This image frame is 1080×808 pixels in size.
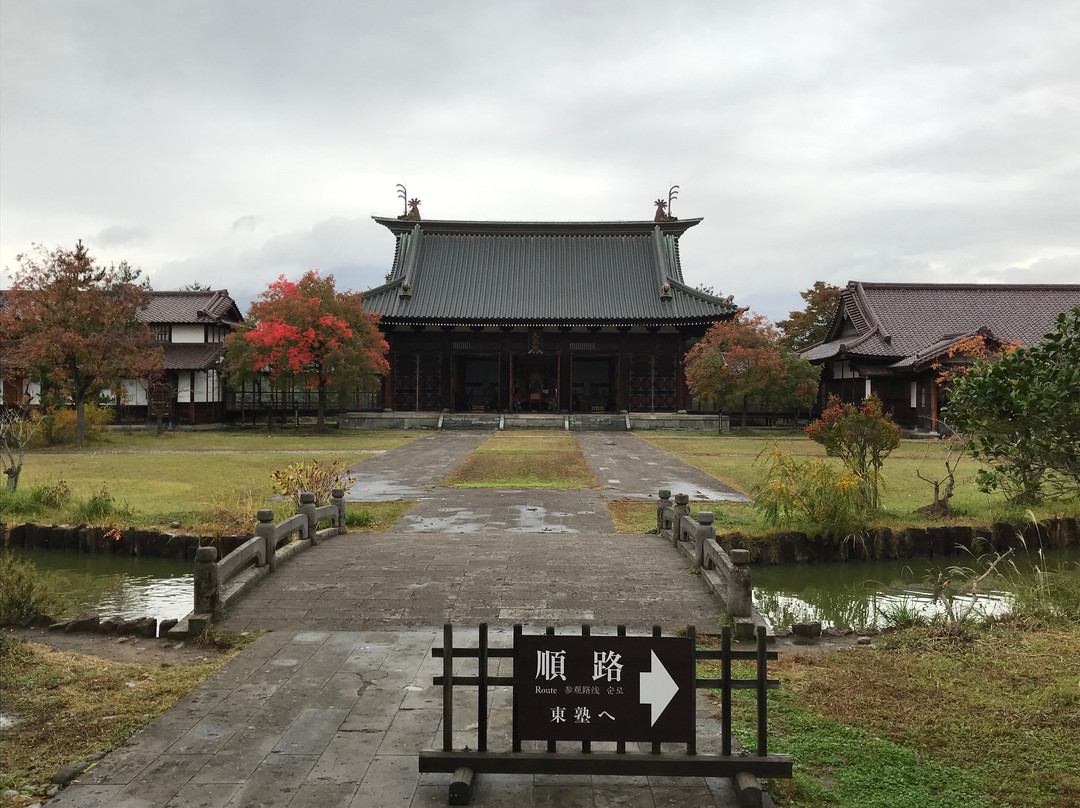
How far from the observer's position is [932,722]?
18.5 feet

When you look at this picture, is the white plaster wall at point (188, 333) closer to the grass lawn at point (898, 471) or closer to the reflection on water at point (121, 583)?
the grass lawn at point (898, 471)

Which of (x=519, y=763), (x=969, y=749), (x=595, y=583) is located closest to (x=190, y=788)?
(x=519, y=763)

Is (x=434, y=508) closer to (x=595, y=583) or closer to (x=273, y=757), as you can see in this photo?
(x=595, y=583)

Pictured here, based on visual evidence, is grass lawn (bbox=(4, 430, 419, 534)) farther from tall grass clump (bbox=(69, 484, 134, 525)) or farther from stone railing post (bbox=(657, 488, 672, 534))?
stone railing post (bbox=(657, 488, 672, 534))

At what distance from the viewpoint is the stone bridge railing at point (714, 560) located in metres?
7.91

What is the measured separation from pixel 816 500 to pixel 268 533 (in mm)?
7894

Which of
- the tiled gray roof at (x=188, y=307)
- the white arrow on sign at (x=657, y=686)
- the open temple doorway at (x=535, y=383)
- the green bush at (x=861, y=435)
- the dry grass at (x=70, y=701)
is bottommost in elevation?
the dry grass at (x=70, y=701)

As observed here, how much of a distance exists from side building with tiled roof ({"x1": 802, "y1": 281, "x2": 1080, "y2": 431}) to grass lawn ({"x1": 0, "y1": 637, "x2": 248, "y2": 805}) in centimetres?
3128

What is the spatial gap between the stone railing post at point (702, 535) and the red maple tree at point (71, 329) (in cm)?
2606

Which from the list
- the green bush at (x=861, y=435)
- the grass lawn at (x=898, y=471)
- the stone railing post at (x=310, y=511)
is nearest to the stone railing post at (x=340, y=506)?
the stone railing post at (x=310, y=511)

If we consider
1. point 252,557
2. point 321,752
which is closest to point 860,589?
point 252,557

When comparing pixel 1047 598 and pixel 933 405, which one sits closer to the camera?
pixel 1047 598

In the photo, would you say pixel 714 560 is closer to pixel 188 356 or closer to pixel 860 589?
pixel 860 589

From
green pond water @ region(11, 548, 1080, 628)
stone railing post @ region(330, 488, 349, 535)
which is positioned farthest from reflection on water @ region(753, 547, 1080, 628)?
stone railing post @ region(330, 488, 349, 535)
